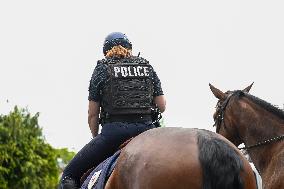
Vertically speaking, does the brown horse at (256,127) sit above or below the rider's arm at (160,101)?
below

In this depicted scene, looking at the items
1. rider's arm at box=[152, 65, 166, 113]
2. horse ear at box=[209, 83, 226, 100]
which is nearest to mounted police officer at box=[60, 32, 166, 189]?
rider's arm at box=[152, 65, 166, 113]

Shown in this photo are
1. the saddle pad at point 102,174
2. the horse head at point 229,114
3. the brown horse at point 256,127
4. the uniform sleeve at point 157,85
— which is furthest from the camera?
the horse head at point 229,114

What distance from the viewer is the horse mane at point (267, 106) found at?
10.4 meters

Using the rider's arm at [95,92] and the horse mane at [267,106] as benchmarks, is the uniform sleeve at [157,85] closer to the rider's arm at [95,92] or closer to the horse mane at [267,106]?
the rider's arm at [95,92]

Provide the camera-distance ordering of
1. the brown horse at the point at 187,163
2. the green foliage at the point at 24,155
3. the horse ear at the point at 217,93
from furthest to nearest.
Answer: the green foliage at the point at 24,155
the horse ear at the point at 217,93
the brown horse at the point at 187,163

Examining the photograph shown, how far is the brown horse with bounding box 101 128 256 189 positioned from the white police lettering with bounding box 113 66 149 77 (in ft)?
5.38

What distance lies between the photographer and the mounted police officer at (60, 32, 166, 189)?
7434 mm

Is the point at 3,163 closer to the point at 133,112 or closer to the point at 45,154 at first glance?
the point at 45,154

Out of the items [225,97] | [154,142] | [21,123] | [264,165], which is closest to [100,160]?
[154,142]

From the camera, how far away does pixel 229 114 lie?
11180mm

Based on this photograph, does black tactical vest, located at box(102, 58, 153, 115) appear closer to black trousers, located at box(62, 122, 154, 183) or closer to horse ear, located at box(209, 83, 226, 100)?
black trousers, located at box(62, 122, 154, 183)


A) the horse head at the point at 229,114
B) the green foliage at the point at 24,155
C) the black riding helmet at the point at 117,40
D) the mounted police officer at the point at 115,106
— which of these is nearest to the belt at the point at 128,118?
the mounted police officer at the point at 115,106

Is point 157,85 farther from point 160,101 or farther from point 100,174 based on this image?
point 100,174

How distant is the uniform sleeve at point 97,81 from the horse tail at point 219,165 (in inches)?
81.6
